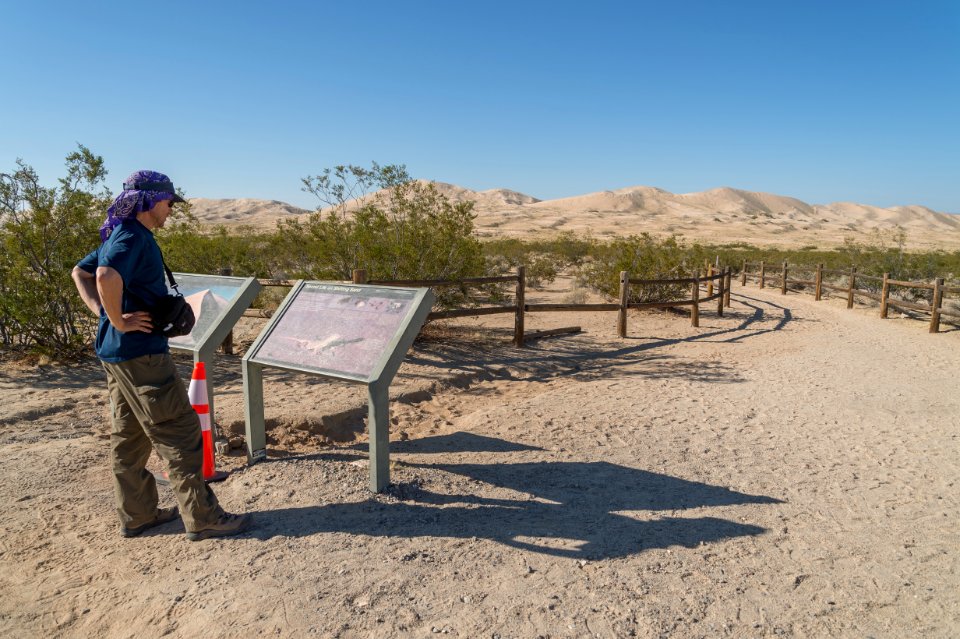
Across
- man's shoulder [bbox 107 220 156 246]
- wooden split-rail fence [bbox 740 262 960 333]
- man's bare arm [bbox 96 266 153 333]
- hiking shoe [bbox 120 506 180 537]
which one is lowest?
hiking shoe [bbox 120 506 180 537]

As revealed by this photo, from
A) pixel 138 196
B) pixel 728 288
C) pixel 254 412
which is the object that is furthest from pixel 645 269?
pixel 138 196

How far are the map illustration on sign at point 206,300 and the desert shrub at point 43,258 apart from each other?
3.81 m

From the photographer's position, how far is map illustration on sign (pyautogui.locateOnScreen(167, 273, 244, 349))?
432 cm

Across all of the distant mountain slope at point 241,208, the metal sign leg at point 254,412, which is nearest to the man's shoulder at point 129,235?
the metal sign leg at point 254,412

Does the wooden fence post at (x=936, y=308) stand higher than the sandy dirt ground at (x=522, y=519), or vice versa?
the wooden fence post at (x=936, y=308)

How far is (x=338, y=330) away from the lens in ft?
13.7

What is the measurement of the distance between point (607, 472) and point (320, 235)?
23.2ft

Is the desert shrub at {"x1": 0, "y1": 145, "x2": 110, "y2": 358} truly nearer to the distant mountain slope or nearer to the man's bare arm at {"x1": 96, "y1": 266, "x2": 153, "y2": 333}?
the man's bare arm at {"x1": 96, "y1": 266, "x2": 153, "y2": 333}

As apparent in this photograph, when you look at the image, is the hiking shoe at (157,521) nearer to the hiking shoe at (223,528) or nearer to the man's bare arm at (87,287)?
the hiking shoe at (223,528)

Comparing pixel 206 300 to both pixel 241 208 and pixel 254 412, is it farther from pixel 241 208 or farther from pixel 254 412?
pixel 241 208

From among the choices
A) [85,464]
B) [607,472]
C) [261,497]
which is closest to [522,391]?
[607,472]

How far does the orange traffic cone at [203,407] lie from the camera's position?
399 centimetres

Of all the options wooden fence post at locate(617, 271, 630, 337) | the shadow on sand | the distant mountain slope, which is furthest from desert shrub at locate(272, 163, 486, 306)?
the distant mountain slope

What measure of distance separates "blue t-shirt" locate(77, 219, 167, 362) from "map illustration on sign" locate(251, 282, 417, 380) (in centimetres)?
104
